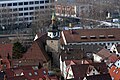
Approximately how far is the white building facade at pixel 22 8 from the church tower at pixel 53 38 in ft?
91.4

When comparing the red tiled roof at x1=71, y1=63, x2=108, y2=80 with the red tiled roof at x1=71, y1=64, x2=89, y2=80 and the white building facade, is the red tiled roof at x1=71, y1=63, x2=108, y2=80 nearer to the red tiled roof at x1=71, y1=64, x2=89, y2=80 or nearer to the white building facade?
the red tiled roof at x1=71, y1=64, x2=89, y2=80

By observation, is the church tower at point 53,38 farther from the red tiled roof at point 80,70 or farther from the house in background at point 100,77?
the house in background at point 100,77

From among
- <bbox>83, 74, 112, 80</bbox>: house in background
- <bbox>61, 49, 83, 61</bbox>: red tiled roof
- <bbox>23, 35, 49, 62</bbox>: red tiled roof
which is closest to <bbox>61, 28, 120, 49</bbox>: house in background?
<bbox>61, 49, 83, 61</bbox>: red tiled roof

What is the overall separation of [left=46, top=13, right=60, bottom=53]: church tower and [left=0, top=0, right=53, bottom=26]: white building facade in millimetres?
27871

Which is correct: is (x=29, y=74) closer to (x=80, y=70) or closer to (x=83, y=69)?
(x=80, y=70)

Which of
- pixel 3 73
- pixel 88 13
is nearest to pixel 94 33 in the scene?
pixel 3 73

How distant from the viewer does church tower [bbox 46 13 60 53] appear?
149 feet

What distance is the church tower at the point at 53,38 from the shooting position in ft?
149

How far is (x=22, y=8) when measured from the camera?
77.8 metres

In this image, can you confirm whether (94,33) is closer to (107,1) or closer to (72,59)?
(72,59)

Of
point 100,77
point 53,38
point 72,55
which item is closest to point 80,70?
point 100,77

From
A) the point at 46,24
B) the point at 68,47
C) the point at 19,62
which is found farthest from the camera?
the point at 46,24

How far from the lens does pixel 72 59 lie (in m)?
Result: 42.1

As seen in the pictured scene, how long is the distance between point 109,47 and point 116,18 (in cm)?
3136
